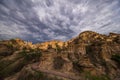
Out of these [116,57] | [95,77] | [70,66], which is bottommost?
[95,77]

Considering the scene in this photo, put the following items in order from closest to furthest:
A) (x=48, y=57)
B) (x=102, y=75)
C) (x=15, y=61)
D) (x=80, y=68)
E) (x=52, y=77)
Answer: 1. (x=52, y=77)
2. (x=102, y=75)
3. (x=80, y=68)
4. (x=48, y=57)
5. (x=15, y=61)

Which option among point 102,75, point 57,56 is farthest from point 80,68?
point 57,56

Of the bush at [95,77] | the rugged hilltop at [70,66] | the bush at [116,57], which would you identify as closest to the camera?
the rugged hilltop at [70,66]

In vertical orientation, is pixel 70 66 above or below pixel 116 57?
below

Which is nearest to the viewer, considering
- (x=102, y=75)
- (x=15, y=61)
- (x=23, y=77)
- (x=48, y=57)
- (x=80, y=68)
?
(x=23, y=77)

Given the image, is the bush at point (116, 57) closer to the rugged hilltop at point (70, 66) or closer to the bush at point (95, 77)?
the rugged hilltop at point (70, 66)

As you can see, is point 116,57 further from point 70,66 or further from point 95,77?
point 70,66

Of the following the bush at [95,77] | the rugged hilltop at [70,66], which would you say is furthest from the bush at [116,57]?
the bush at [95,77]

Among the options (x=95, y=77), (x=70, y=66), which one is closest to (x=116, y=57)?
(x=95, y=77)

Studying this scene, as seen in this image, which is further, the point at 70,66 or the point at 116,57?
the point at 116,57

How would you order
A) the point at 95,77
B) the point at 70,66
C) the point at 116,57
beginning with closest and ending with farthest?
the point at 95,77 → the point at 70,66 → the point at 116,57

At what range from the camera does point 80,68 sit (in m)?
19.3

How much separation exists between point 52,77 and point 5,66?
13.9m

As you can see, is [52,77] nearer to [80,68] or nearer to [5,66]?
[80,68]
